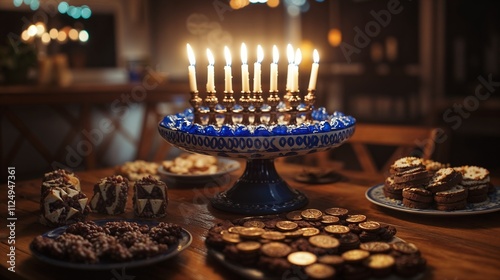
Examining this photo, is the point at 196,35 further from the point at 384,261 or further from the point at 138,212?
the point at 384,261

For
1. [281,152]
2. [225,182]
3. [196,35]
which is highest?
[196,35]

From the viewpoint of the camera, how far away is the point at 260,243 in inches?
41.3

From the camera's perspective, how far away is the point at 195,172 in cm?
183

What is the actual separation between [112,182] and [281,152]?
1.46 ft

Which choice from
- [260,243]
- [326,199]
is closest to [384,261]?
[260,243]

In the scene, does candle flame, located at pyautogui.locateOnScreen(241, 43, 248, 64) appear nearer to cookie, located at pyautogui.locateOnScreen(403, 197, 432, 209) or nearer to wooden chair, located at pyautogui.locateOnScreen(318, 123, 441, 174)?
cookie, located at pyautogui.locateOnScreen(403, 197, 432, 209)

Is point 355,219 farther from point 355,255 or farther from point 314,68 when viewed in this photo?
point 314,68

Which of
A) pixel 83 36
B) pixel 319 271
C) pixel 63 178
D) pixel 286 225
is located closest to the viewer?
pixel 319 271

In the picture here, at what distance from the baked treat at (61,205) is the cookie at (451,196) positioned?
83 cm

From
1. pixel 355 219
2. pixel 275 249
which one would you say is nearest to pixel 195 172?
pixel 355 219

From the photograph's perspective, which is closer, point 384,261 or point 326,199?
point 384,261

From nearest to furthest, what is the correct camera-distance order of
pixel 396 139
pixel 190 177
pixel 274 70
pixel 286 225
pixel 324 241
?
1. pixel 324 241
2. pixel 286 225
3. pixel 274 70
4. pixel 190 177
5. pixel 396 139

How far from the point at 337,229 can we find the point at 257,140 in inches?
12.4

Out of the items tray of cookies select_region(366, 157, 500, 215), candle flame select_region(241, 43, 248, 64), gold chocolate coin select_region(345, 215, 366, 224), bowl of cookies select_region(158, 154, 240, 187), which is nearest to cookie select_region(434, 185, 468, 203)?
tray of cookies select_region(366, 157, 500, 215)
